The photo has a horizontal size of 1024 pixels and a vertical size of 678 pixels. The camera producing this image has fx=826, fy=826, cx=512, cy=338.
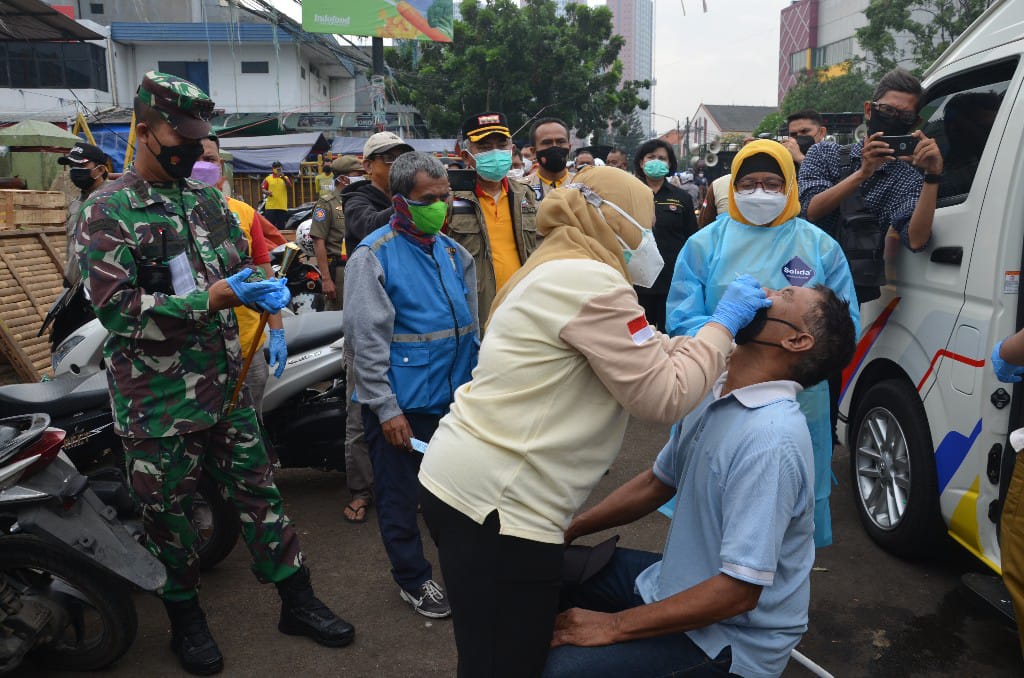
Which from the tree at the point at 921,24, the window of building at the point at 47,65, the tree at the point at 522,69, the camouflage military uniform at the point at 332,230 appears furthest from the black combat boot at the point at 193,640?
the window of building at the point at 47,65

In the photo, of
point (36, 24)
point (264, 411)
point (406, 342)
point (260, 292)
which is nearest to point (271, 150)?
point (36, 24)

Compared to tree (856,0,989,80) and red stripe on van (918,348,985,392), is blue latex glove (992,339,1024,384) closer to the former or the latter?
red stripe on van (918,348,985,392)

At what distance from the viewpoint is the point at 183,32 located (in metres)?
33.7

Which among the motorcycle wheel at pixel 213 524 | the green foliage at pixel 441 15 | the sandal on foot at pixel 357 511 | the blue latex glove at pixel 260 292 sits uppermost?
the green foliage at pixel 441 15

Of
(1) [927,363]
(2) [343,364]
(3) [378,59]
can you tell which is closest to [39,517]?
(2) [343,364]

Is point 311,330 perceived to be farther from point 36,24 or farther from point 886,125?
point 36,24

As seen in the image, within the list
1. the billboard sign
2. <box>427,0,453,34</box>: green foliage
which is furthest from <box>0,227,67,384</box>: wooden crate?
<box>427,0,453,34</box>: green foliage

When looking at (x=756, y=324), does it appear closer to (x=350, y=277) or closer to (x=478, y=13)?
(x=350, y=277)

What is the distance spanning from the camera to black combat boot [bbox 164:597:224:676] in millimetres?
2939

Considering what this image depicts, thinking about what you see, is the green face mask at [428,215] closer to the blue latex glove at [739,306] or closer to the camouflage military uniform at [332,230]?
the blue latex glove at [739,306]

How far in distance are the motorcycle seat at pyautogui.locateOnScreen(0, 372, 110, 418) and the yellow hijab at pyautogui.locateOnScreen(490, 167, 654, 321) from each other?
2296 mm

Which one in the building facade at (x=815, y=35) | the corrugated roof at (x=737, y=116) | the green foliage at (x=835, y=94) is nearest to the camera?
the green foliage at (x=835, y=94)

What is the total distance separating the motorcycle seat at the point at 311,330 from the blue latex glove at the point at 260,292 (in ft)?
5.60

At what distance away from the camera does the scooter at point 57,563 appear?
272 cm
